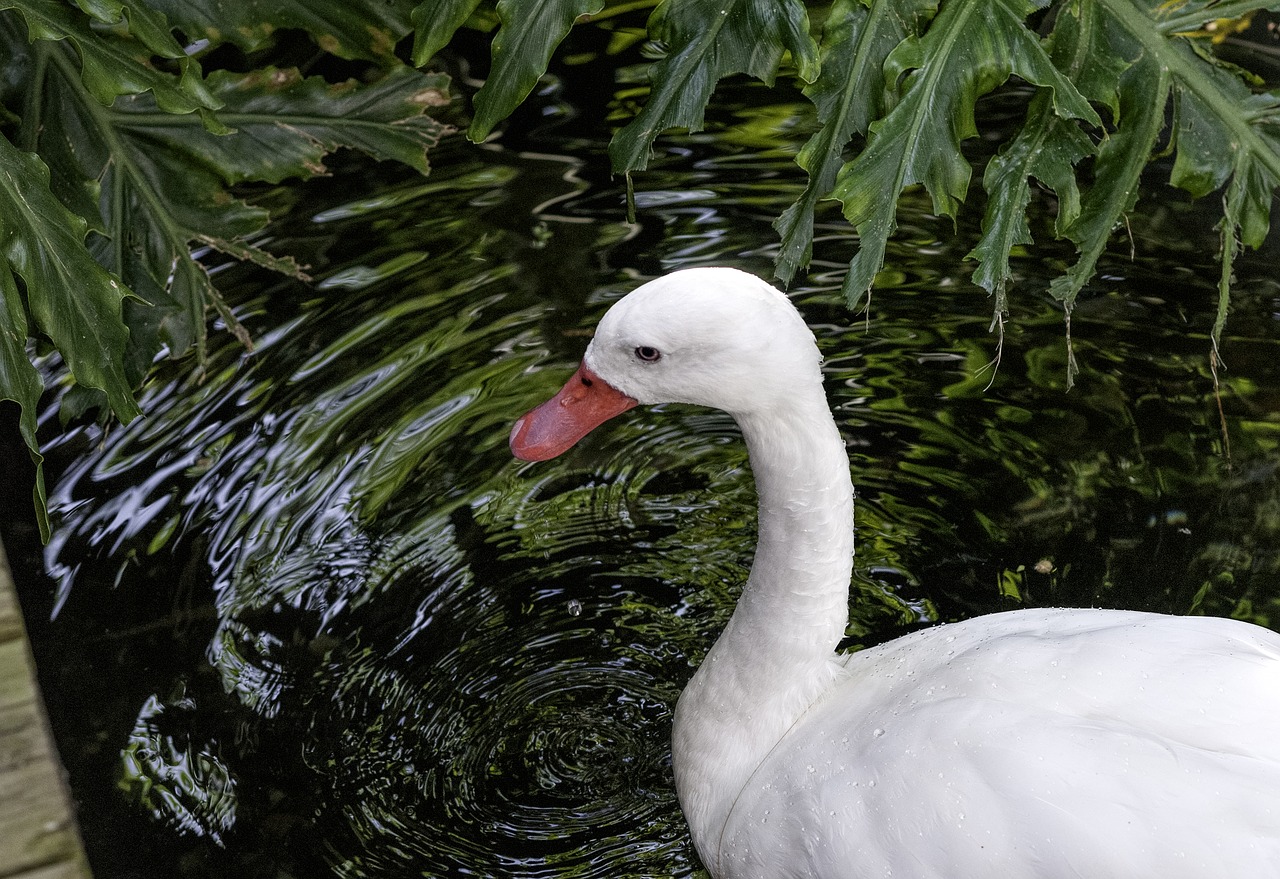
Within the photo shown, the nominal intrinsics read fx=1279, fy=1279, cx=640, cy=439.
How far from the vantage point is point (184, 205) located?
2.43m

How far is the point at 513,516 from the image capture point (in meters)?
2.69

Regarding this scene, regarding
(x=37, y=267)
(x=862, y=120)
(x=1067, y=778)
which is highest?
(x=862, y=120)

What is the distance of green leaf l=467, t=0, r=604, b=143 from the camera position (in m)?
1.93

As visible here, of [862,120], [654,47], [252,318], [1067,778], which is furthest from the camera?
[654,47]

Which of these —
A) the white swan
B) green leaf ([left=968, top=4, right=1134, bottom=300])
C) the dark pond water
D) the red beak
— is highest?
green leaf ([left=968, top=4, right=1134, bottom=300])

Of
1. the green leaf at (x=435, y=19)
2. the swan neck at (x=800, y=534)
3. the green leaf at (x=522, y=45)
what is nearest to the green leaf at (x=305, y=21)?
the green leaf at (x=435, y=19)

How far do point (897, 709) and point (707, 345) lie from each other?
572 mm

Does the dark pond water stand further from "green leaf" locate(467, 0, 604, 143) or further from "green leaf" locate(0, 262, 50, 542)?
"green leaf" locate(467, 0, 604, 143)

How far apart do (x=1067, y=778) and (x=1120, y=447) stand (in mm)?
1309

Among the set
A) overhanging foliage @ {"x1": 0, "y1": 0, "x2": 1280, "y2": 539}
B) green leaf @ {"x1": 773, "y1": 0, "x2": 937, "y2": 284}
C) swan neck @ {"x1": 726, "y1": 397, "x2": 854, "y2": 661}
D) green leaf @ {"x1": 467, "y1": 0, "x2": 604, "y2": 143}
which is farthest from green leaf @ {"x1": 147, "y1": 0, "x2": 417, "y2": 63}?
swan neck @ {"x1": 726, "y1": 397, "x2": 854, "y2": 661}

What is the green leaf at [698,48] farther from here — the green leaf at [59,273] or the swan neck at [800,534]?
the green leaf at [59,273]

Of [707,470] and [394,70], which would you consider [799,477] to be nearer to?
[707,470]

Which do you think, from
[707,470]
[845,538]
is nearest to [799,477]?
[845,538]

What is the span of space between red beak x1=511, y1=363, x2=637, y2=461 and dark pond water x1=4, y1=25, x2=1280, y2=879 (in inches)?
23.9
